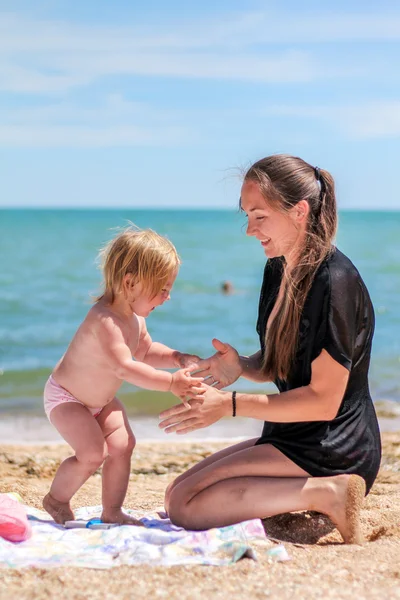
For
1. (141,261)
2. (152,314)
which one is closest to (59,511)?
(141,261)

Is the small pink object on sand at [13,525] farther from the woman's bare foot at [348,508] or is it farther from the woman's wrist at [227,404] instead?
the woman's bare foot at [348,508]

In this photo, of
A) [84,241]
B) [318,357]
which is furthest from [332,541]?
[84,241]

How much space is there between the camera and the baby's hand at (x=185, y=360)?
14.2ft

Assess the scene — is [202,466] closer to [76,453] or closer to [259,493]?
[259,493]

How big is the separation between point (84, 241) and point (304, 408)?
40239 mm

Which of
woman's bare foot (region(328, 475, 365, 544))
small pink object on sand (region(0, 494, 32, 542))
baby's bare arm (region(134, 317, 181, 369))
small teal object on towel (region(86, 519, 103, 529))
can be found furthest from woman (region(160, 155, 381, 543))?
small pink object on sand (region(0, 494, 32, 542))

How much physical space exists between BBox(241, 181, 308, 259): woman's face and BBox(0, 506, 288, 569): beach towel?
129cm

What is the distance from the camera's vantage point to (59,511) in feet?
13.6

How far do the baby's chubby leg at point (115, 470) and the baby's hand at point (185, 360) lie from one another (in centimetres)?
44

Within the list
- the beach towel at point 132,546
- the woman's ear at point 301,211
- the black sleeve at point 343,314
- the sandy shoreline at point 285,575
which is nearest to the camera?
the sandy shoreline at point 285,575

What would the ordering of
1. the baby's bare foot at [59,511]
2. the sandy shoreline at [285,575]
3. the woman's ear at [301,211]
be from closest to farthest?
the sandy shoreline at [285,575] → the woman's ear at [301,211] → the baby's bare foot at [59,511]

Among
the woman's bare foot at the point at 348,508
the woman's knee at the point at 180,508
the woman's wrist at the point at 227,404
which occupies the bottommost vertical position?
the woman's knee at the point at 180,508

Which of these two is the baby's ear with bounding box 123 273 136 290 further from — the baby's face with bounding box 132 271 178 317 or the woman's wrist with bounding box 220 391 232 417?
the woman's wrist with bounding box 220 391 232 417

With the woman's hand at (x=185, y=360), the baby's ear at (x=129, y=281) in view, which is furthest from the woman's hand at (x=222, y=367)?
the baby's ear at (x=129, y=281)
